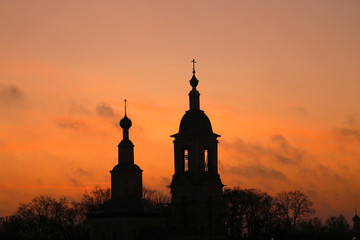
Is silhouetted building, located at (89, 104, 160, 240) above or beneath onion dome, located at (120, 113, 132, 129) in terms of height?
beneath

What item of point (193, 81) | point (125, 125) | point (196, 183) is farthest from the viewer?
point (125, 125)

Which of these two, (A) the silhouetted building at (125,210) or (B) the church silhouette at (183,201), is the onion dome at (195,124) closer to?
(B) the church silhouette at (183,201)

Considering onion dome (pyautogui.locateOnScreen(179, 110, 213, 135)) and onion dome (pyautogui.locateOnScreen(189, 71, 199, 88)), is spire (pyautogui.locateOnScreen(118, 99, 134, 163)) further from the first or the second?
onion dome (pyautogui.locateOnScreen(189, 71, 199, 88))

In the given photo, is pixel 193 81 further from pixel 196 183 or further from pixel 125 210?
pixel 125 210

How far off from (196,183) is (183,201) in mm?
1967

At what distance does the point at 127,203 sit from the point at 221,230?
8982 millimetres

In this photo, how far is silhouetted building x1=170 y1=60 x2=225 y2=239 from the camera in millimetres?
68375

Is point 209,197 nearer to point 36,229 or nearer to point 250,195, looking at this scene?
point 250,195

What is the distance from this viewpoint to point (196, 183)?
6869cm

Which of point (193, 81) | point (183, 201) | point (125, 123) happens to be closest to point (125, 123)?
point (125, 123)

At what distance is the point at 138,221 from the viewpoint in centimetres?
7088

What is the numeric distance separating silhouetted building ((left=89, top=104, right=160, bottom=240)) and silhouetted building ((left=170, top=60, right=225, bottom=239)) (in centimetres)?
334

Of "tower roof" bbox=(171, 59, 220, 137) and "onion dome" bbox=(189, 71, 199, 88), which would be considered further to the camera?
"onion dome" bbox=(189, 71, 199, 88)

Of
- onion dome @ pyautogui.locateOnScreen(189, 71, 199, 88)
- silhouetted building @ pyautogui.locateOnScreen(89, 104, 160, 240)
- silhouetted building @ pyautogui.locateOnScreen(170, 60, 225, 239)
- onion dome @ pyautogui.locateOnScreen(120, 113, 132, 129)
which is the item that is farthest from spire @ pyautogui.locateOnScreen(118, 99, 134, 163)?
onion dome @ pyautogui.locateOnScreen(189, 71, 199, 88)
